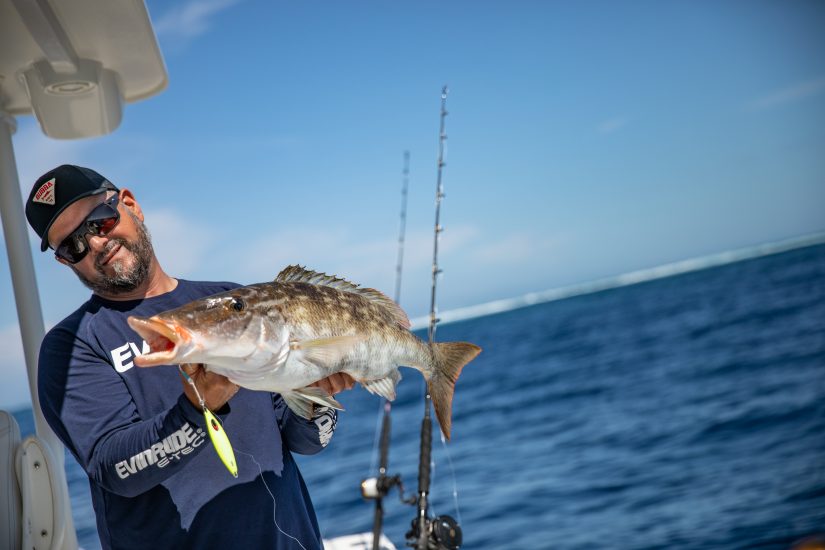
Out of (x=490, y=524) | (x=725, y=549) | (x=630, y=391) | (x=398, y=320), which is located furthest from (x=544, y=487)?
(x=398, y=320)

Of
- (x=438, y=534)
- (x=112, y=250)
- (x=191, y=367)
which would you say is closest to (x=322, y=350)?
(x=191, y=367)

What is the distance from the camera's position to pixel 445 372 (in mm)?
2762

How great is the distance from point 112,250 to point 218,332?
756 mm

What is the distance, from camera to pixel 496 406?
27094 millimetres

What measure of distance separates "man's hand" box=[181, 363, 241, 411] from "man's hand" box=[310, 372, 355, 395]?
0.35m

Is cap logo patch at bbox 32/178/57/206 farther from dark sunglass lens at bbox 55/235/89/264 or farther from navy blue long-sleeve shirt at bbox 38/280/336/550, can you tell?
navy blue long-sleeve shirt at bbox 38/280/336/550

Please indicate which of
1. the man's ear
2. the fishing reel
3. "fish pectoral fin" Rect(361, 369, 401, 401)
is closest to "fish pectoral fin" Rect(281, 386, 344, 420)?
"fish pectoral fin" Rect(361, 369, 401, 401)

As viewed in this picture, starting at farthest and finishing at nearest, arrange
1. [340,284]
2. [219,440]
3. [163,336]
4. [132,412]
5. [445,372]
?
[445,372] → [340,284] → [132,412] → [219,440] → [163,336]

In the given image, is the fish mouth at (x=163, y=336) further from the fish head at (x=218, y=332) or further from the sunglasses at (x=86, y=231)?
the sunglasses at (x=86, y=231)

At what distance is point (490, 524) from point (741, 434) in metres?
5.59

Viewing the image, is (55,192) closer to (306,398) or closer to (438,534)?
(306,398)

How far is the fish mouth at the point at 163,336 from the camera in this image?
1.75 m

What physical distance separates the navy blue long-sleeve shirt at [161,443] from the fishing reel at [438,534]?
60 centimetres

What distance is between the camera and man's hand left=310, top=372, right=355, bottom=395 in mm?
2332
